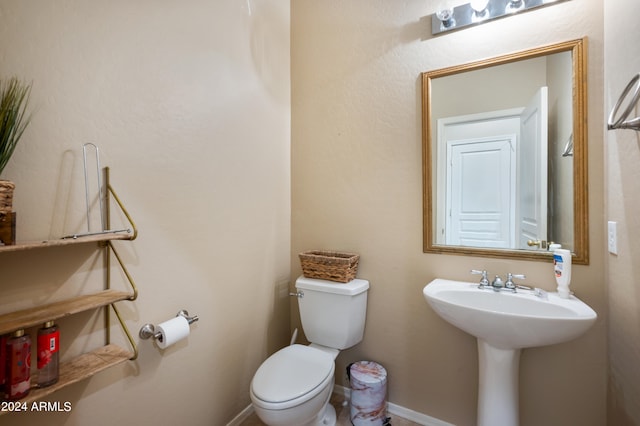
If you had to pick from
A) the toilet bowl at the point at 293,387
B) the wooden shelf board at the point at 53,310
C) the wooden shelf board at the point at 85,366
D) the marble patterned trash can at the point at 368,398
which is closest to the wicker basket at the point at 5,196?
the wooden shelf board at the point at 53,310

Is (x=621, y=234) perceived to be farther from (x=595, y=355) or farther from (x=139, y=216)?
(x=139, y=216)

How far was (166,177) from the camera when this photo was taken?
127 centimetres

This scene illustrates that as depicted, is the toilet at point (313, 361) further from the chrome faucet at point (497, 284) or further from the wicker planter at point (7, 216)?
the wicker planter at point (7, 216)

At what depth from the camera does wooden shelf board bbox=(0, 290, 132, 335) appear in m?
0.77

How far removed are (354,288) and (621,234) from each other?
3.82 ft

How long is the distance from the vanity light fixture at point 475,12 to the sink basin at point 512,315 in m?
1.36

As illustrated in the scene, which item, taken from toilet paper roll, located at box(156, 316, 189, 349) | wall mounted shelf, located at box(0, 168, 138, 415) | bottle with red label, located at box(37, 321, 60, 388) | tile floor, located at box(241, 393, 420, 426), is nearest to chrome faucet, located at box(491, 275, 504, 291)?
tile floor, located at box(241, 393, 420, 426)

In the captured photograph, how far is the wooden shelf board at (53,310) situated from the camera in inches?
30.3

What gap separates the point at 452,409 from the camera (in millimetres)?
1593

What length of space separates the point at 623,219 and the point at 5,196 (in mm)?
2013

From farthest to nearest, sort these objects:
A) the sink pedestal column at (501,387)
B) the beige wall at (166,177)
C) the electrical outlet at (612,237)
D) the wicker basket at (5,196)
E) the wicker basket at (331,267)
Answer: the wicker basket at (331,267)
the sink pedestal column at (501,387)
the electrical outlet at (612,237)
the beige wall at (166,177)
the wicker basket at (5,196)

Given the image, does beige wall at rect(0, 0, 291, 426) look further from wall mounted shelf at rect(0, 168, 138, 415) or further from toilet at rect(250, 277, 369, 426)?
toilet at rect(250, 277, 369, 426)

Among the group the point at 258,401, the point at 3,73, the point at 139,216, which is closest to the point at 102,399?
the point at 258,401

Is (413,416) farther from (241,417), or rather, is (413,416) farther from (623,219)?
(623,219)
